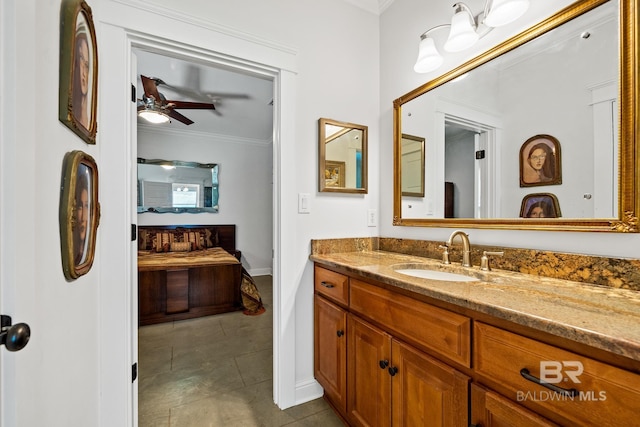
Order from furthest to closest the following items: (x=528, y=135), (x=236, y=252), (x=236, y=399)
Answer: (x=236, y=252), (x=236, y=399), (x=528, y=135)

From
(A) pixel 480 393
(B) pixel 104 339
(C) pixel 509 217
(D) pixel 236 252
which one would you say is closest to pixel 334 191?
(C) pixel 509 217

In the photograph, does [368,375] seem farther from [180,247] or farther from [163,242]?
[163,242]

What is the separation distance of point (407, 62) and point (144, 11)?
60.6 inches

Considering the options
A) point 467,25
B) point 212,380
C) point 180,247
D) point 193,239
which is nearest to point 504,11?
point 467,25

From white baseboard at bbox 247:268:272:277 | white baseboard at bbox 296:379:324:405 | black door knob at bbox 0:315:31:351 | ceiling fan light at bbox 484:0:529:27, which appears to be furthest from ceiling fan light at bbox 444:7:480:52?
white baseboard at bbox 247:268:272:277

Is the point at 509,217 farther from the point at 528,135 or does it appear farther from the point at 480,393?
the point at 480,393

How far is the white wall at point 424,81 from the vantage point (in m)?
1.01

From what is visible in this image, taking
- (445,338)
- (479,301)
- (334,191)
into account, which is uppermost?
(334,191)

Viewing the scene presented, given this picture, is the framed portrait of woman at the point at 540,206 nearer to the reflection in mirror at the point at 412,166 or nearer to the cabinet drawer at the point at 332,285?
the reflection in mirror at the point at 412,166

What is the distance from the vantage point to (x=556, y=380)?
610mm

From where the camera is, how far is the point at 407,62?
1.79 m

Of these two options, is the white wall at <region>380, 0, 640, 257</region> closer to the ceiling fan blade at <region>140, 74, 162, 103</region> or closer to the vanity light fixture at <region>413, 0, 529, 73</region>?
the vanity light fixture at <region>413, 0, 529, 73</region>
